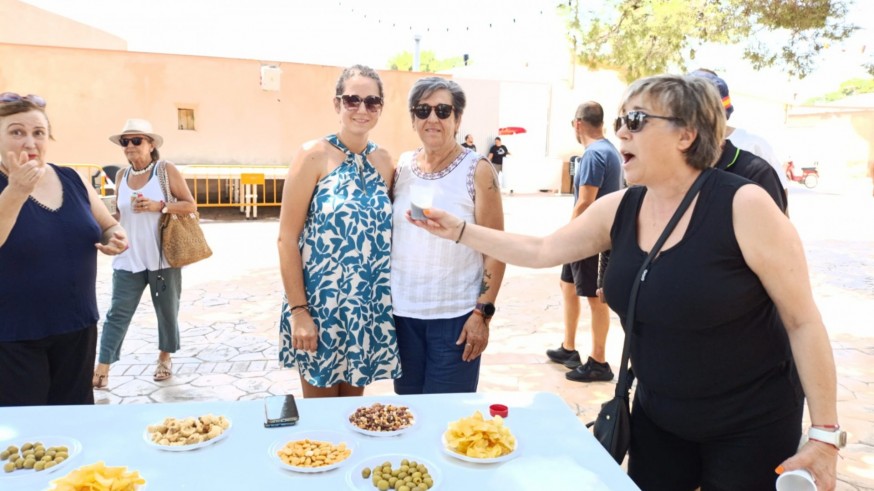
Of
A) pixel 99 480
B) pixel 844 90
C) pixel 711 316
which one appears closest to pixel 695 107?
pixel 711 316

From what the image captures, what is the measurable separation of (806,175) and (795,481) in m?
27.9

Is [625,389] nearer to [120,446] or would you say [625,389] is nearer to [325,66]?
[120,446]

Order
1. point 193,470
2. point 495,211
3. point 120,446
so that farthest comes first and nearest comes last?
point 495,211 → point 120,446 → point 193,470

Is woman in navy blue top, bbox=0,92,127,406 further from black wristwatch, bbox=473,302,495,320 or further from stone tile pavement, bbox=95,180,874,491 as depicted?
black wristwatch, bbox=473,302,495,320

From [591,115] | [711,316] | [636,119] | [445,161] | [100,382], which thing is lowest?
[100,382]

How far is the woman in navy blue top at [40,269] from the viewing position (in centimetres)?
242

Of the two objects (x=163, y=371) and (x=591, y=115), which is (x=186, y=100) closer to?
(x=163, y=371)

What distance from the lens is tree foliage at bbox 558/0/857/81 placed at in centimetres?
821

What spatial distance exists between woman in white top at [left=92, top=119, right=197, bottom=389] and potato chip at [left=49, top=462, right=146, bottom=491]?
3.08 m

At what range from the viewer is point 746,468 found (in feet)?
5.86

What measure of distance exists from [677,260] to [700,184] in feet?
0.82

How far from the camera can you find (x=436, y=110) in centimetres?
255

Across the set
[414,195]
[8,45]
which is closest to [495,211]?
[414,195]

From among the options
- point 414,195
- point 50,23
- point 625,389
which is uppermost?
point 50,23
